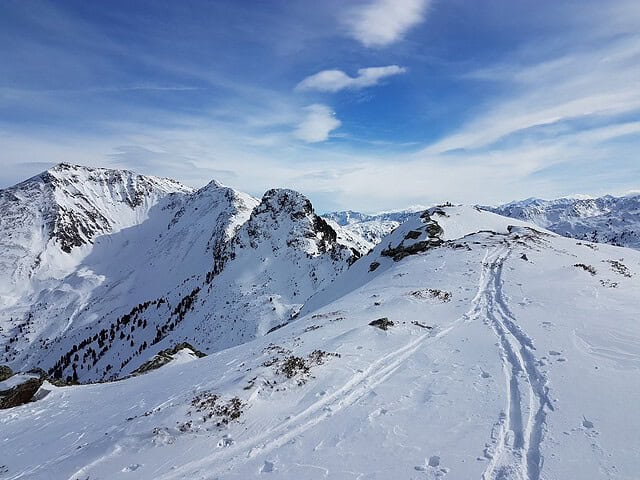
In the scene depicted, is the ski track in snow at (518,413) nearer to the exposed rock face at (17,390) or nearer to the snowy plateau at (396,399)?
the snowy plateau at (396,399)

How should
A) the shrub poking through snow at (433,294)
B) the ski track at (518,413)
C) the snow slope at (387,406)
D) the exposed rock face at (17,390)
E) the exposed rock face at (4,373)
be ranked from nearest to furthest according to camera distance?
the ski track at (518,413) → the snow slope at (387,406) → the exposed rock face at (17,390) → the shrub poking through snow at (433,294) → the exposed rock face at (4,373)

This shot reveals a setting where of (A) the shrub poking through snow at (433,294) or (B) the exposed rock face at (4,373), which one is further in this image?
(B) the exposed rock face at (4,373)

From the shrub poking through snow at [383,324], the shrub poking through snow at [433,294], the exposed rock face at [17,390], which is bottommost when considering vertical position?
the exposed rock face at [17,390]

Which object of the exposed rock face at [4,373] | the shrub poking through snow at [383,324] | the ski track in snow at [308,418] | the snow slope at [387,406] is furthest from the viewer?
the exposed rock face at [4,373]

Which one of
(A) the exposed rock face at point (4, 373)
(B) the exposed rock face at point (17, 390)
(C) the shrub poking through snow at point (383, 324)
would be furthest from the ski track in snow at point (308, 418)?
(A) the exposed rock face at point (4, 373)

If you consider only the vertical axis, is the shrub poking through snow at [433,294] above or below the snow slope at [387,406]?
above

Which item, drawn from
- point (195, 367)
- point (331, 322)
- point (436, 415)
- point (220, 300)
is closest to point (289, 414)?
point (436, 415)

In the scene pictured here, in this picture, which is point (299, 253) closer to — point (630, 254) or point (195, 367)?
point (630, 254)
